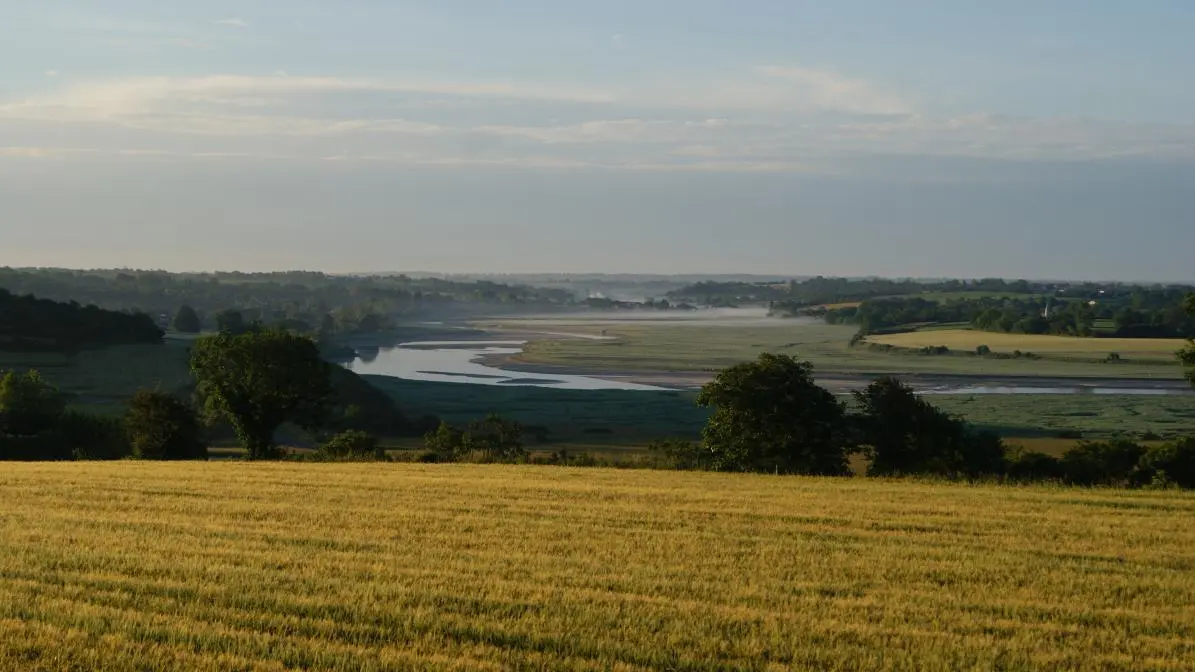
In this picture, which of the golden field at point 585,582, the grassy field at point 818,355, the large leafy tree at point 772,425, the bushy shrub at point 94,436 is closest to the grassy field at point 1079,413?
the grassy field at point 818,355

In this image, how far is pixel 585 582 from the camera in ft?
40.4

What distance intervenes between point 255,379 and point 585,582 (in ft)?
120

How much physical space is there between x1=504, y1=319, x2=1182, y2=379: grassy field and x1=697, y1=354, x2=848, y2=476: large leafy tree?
2658 inches

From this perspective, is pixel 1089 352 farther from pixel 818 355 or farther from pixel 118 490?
pixel 118 490

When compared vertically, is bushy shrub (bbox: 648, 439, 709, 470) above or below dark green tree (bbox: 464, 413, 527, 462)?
above

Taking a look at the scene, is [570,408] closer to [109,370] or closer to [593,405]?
[593,405]

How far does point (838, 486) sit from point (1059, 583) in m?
12.3

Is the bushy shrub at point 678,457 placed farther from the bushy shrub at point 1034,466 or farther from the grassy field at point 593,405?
the grassy field at point 593,405

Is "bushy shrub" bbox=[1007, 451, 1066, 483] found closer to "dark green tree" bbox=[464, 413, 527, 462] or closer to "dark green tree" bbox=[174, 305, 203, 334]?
"dark green tree" bbox=[464, 413, 527, 462]

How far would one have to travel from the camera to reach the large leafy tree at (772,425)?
38156mm

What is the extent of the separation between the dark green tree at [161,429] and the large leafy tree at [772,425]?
22376 millimetres

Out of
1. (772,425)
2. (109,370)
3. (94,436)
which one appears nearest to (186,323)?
(109,370)

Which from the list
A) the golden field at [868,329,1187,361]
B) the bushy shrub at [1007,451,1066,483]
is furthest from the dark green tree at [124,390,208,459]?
the golden field at [868,329,1187,361]

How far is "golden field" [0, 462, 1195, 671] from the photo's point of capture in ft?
31.0
